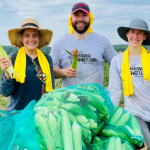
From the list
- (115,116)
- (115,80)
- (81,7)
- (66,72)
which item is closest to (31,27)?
(66,72)

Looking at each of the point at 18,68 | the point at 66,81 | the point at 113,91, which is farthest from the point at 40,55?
the point at 113,91

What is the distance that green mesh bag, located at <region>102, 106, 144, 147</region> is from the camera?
6.05 ft

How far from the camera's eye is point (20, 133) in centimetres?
153

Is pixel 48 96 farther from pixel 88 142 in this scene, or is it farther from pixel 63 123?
pixel 88 142

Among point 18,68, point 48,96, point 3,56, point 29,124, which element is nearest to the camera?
point 29,124

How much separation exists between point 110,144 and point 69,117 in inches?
15.1

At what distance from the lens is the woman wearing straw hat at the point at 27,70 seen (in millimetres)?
2855

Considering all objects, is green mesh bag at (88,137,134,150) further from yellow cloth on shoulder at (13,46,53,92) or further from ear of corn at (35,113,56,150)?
yellow cloth on shoulder at (13,46,53,92)

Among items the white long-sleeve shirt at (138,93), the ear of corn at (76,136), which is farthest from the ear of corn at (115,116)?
the white long-sleeve shirt at (138,93)

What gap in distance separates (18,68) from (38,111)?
53.8 inches

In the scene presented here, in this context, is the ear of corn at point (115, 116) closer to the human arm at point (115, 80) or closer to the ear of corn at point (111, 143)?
the ear of corn at point (111, 143)

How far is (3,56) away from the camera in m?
2.69

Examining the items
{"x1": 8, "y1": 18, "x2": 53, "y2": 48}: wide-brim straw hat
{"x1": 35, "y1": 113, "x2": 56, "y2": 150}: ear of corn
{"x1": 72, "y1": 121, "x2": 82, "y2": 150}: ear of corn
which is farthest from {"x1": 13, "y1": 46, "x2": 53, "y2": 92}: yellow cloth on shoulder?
{"x1": 72, "y1": 121, "x2": 82, "y2": 150}: ear of corn

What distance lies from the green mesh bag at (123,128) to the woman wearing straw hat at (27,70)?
1.21 metres
